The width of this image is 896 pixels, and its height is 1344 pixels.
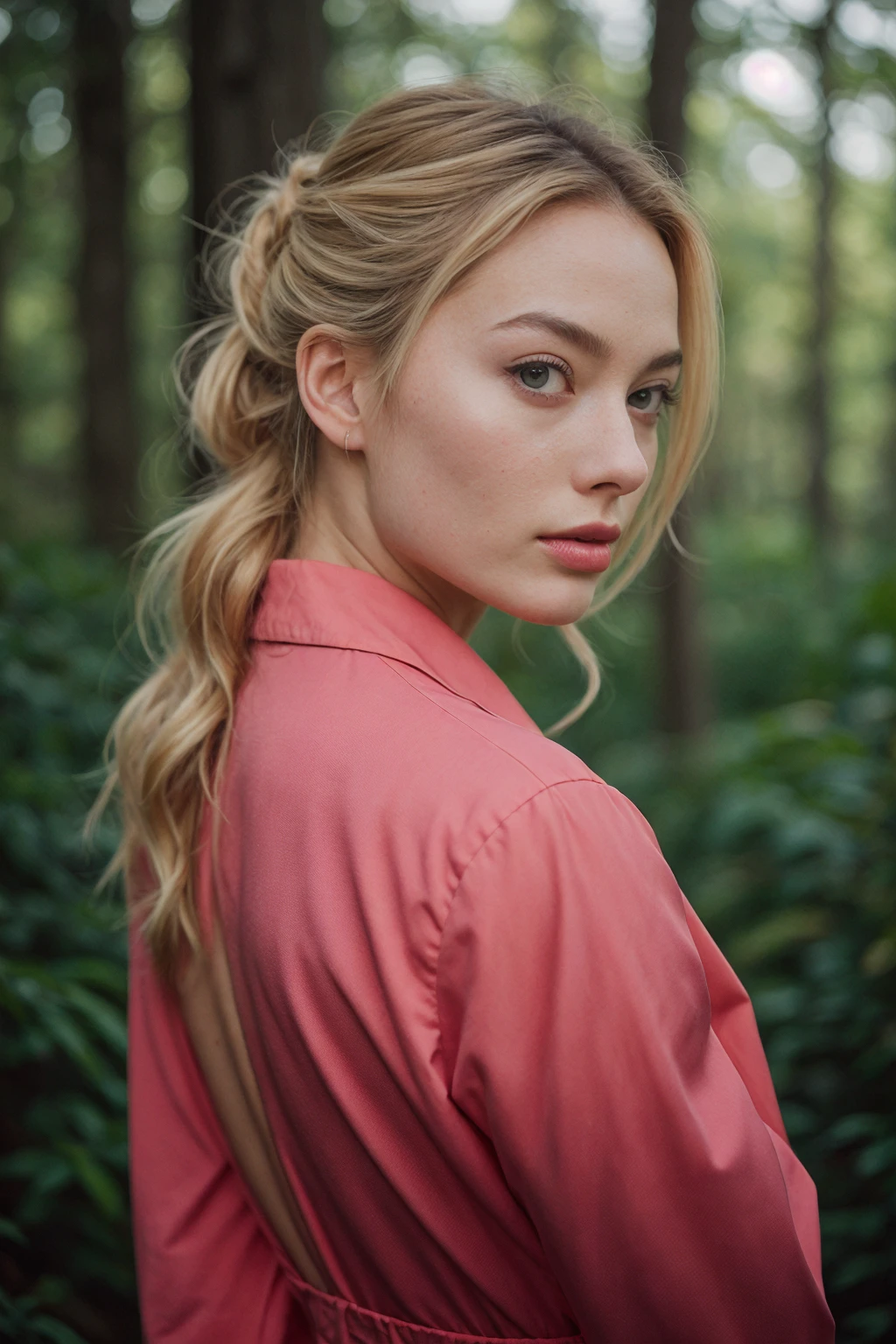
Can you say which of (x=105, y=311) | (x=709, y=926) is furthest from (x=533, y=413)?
(x=105, y=311)

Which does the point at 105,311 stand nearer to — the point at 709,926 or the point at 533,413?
the point at 709,926

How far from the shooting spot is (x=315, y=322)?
1.52m

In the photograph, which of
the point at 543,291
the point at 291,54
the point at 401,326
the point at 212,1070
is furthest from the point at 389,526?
the point at 291,54

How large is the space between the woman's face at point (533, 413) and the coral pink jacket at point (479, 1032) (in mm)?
145

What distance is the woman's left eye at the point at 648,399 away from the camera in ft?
4.80

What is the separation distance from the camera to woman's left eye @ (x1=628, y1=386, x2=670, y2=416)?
4.80ft

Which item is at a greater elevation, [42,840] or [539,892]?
[539,892]

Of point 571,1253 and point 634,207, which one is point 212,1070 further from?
point 634,207

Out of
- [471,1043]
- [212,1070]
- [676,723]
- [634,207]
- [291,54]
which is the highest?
[291,54]

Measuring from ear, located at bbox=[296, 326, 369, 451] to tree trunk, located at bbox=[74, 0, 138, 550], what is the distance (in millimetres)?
→ 6727

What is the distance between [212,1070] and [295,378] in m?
1.05

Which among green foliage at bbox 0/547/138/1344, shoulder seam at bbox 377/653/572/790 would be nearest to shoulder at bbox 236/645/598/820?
shoulder seam at bbox 377/653/572/790

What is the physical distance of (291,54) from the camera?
3.27m

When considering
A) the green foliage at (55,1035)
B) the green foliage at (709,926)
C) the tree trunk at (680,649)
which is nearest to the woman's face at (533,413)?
the green foliage at (709,926)
